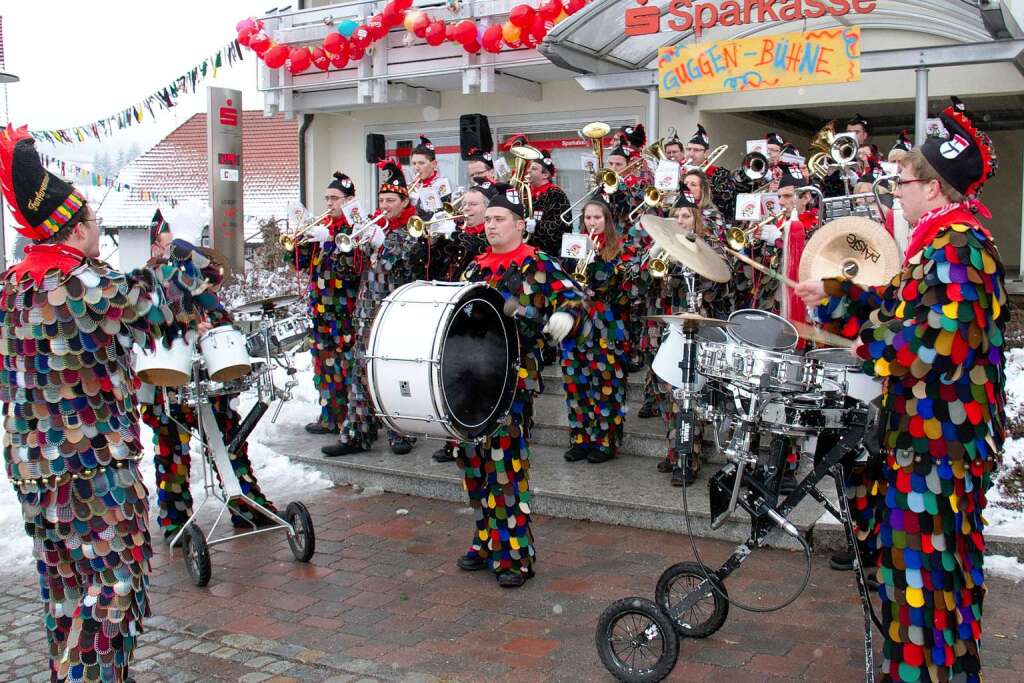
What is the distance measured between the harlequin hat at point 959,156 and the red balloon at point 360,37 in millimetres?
9721

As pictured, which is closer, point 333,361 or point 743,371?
point 743,371

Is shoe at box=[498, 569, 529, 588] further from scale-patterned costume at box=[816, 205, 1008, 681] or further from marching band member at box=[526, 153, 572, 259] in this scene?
marching band member at box=[526, 153, 572, 259]

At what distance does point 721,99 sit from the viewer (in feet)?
36.3

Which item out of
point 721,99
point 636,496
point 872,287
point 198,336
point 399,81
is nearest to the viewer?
point 872,287

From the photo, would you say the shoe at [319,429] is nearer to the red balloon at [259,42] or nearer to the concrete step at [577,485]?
the concrete step at [577,485]

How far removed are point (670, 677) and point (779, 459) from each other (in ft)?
3.46

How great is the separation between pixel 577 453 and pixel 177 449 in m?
2.87

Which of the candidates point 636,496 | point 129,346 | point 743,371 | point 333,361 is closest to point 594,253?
point 636,496

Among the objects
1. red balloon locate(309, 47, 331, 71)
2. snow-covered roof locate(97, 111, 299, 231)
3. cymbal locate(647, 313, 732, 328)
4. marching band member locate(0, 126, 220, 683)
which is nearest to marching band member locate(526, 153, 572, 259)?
Answer: cymbal locate(647, 313, 732, 328)

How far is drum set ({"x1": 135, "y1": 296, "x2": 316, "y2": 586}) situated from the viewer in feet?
17.6

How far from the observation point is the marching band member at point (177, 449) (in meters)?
5.95

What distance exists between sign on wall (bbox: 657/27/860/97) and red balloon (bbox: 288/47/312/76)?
6052mm

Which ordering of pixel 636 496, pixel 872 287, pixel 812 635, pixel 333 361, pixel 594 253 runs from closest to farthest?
pixel 872 287
pixel 812 635
pixel 636 496
pixel 594 253
pixel 333 361

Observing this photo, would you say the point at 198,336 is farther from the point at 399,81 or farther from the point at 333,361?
the point at 399,81
